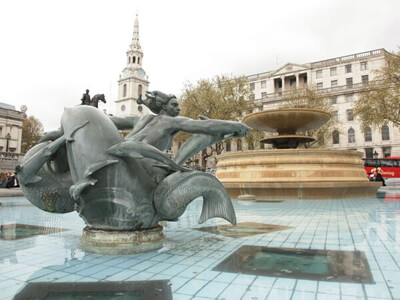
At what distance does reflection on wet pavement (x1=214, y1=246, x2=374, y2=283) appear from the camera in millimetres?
2463

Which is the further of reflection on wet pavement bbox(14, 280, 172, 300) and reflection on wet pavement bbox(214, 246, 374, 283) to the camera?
reflection on wet pavement bbox(214, 246, 374, 283)

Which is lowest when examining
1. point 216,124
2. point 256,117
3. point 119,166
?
point 119,166

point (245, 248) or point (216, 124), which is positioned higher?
point (216, 124)

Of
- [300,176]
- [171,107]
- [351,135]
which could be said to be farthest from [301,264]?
[351,135]

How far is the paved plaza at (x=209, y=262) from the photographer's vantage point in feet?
7.04

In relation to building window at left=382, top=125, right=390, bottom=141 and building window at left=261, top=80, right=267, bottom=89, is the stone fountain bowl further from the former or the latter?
building window at left=261, top=80, right=267, bottom=89

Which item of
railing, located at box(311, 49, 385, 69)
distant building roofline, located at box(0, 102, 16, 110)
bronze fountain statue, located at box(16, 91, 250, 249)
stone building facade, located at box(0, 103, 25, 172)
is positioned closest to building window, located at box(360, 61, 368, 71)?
A: railing, located at box(311, 49, 385, 69)

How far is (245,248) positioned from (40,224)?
13.6 ft

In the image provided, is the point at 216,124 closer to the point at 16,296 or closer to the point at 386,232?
the point at 16,296

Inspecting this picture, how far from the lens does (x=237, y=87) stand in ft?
112

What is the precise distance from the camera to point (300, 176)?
10523mm

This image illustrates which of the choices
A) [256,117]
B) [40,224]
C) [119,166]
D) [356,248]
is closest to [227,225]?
[356,248]

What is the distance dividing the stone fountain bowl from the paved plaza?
905 cm

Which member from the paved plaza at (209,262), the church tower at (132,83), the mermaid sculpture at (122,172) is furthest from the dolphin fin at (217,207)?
the church tower at (132,83)
